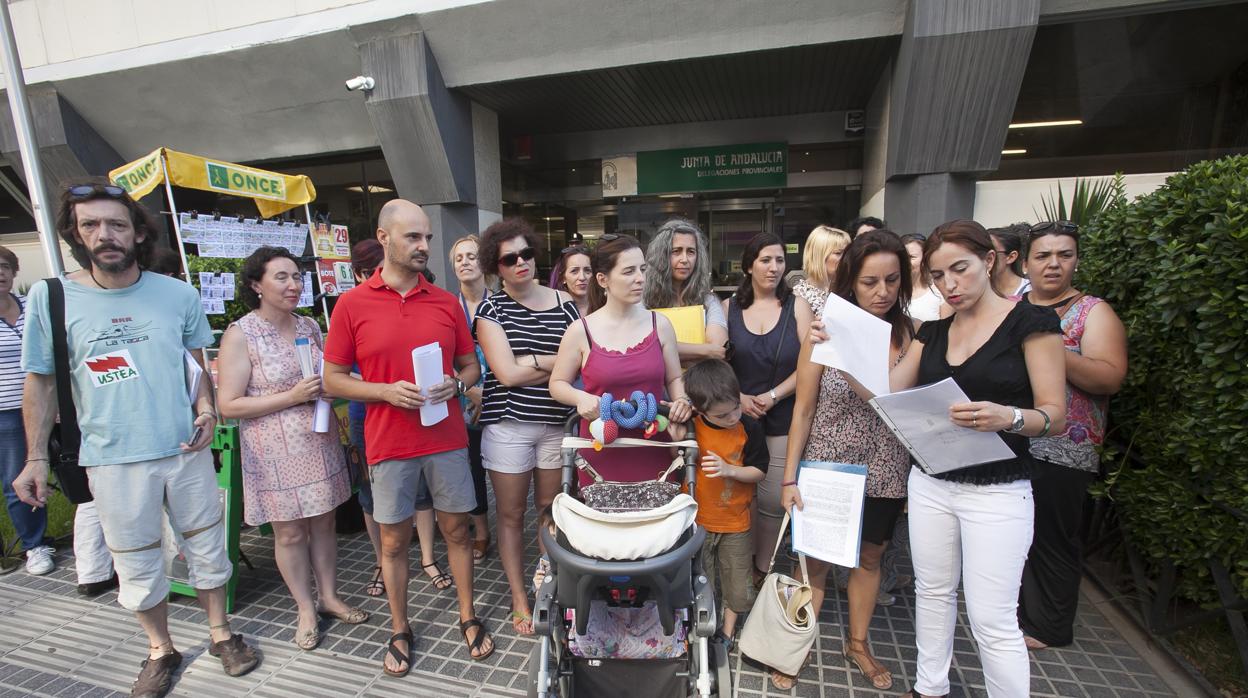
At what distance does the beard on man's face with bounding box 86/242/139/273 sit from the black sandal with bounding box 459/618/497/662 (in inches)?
95.4

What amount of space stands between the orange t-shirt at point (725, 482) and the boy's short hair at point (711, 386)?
16cm

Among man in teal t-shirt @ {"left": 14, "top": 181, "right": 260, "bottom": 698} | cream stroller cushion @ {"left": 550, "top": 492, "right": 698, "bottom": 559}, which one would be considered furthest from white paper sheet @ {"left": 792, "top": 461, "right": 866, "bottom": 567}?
man in teal t-shirt @ {"left": 14, "top": 181, "right": 260, "bottom": 698}

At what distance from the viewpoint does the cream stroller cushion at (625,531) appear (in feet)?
5.89

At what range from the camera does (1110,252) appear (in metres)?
3.18

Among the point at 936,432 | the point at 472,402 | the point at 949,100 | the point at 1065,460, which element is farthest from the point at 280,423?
the point at 949,100

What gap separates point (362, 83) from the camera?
24.4ft

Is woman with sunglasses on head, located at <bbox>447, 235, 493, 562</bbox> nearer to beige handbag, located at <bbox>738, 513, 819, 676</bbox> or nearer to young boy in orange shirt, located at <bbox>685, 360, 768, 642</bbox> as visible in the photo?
young boy in orange shirt, located at <bbox>685, 360, 768, 642</bbox>

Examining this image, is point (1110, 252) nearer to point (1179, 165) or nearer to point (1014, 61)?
point (1014, 61)

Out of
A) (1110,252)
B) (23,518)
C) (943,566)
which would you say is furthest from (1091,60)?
(23,518)

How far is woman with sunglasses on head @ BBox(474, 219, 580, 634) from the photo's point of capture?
9.53ft

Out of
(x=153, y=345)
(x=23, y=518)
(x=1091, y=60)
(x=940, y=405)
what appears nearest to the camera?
(x=940, y=405)

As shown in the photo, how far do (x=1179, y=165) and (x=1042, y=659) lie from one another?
6.89 metres

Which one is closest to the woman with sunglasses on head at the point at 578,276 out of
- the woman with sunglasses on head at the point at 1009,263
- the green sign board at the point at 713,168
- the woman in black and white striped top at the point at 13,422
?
the woman with sunglasses on head at the point at 1009,263

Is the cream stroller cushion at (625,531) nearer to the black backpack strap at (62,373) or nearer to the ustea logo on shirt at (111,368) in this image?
the ustea logo on shirt at (111,368)
